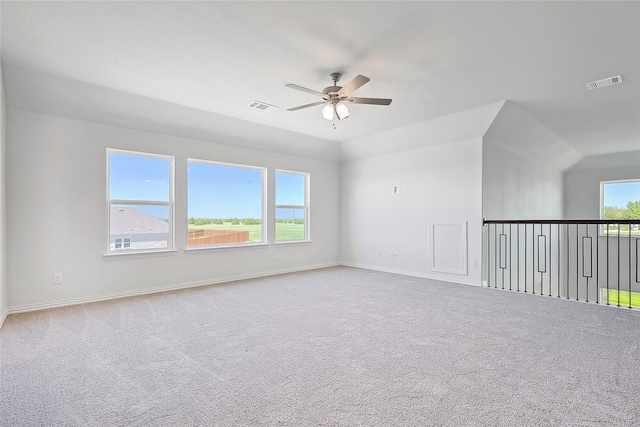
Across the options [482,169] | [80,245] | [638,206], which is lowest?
[80,245]

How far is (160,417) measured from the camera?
1.75 m

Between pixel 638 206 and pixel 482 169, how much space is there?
5772mm

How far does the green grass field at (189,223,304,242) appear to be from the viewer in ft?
18.5

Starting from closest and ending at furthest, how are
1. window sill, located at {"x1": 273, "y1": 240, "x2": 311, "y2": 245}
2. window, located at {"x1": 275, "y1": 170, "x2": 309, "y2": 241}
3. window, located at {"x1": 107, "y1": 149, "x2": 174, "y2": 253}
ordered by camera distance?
window, located at {"x1": 107, "y1": 149, "x2": 174, "y2": 253}
window sill, located at {"x1": 273, "y1": 240, "x2": 311, "y2": 245}
window, located at {"x1": 275, "y1": 170, "x2": 309, "y2": 241}

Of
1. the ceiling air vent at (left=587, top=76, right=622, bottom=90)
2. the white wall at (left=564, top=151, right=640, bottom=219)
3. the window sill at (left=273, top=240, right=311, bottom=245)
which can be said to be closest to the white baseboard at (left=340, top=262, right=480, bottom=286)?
the window sill at (left=273, top=240, right=311, bottom=245)

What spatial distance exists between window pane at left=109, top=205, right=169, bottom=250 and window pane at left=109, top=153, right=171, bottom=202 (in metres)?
0.17

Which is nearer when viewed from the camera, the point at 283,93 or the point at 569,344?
the point at 569,344

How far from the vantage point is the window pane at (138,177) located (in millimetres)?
4430

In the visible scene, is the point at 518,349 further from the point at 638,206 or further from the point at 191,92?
the point at 638,206

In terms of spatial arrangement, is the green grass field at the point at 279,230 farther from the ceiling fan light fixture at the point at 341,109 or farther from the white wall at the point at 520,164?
the white wall at the point at 520,164

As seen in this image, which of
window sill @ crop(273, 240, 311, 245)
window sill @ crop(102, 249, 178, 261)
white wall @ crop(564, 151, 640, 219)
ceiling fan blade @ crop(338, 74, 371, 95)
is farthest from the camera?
white wall @ crop(564, 151, 640, 219)

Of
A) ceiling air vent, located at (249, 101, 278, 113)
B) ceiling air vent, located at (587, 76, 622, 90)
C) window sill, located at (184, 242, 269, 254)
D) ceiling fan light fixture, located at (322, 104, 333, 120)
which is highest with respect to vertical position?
ceiling air vent, located at (249, 101, 278, 113)

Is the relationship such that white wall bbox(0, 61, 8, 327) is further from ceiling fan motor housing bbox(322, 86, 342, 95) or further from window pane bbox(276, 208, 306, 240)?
window pane bbox(276, 208, 306, 240)

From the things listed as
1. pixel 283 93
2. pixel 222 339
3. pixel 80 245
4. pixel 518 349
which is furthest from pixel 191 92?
pixel 518 349
